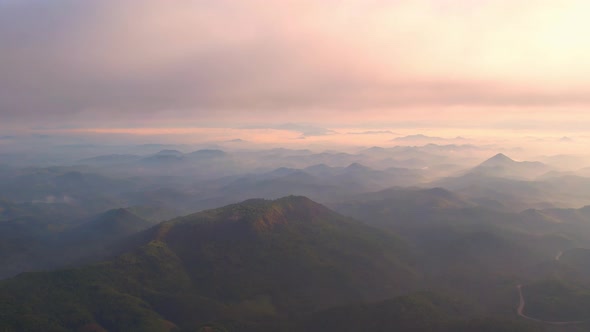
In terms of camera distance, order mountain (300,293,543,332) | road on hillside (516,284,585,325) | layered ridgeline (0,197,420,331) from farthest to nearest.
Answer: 1. road on hillside (516,284,585,325)
2. layered ridgeline (0,197,420,331)
3. mountain (300,293,543,332)

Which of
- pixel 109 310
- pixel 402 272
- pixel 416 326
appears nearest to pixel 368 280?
pixel 402 272

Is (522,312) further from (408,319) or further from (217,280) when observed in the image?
(217,280)

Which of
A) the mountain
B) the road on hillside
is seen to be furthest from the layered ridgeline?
the road on hillside

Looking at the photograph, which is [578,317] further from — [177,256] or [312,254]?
[177,256]

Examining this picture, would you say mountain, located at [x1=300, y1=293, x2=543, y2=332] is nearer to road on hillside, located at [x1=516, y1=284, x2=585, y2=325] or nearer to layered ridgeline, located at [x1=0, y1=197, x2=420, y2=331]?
layered ridgeline, located at [x1=0, y1=197, x2=420, y2=331]

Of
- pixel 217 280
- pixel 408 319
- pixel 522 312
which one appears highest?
pixel 408 319

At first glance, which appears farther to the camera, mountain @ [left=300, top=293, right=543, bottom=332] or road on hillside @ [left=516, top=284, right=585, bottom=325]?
road on hillside @ [left=516, top=284, right=585, bottom=325]

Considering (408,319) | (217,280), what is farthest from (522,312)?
(217,280)

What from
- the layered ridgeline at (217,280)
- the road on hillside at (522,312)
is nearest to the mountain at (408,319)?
the layered ridgeline at (217,280)

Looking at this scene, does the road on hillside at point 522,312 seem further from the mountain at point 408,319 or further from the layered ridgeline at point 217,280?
the layered ridgeline at point 217,280
